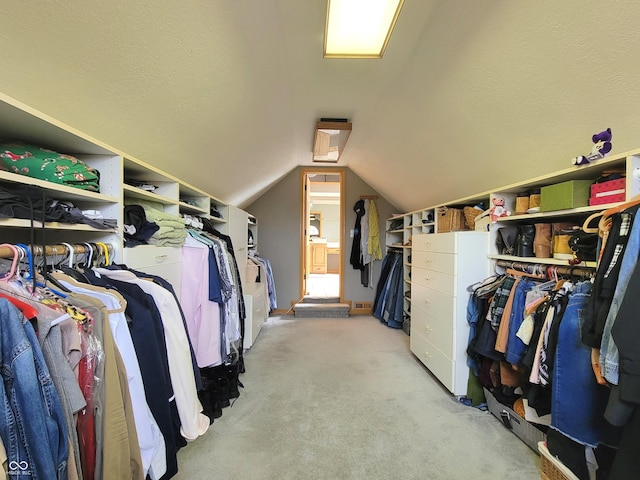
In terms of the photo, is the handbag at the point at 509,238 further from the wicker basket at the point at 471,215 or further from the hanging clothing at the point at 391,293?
the hanging clothing at the point at 391,293

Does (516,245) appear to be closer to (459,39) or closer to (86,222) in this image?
(459,39)

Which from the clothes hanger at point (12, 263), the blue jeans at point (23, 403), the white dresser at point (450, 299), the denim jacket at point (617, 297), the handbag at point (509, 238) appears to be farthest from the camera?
the white dresser at point (450, 299)

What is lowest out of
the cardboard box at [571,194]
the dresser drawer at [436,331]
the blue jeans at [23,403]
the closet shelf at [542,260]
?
the dresser drawer at [436,331]

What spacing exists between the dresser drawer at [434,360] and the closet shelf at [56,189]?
2.36m

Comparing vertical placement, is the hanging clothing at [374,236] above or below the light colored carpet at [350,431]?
above

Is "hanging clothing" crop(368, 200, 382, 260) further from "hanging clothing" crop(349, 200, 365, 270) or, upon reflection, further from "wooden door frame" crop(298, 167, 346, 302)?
"wooden door frame" crop(298, 167, 346, 302)

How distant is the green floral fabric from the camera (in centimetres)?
90

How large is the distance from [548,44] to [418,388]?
229cm

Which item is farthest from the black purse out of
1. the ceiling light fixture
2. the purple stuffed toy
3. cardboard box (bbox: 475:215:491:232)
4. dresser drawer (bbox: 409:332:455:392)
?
the ceiling light fixture

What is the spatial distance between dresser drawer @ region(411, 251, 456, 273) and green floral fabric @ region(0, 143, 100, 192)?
2.21 meters

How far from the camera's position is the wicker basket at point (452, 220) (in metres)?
2.57

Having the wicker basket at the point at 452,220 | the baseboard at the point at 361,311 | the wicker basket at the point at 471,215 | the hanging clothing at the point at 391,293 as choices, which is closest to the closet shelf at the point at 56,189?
the wicker basket at the point at 471,215

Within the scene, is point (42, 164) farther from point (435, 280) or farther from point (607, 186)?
point (435, 280)

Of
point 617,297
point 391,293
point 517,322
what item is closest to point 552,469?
point 517,322
